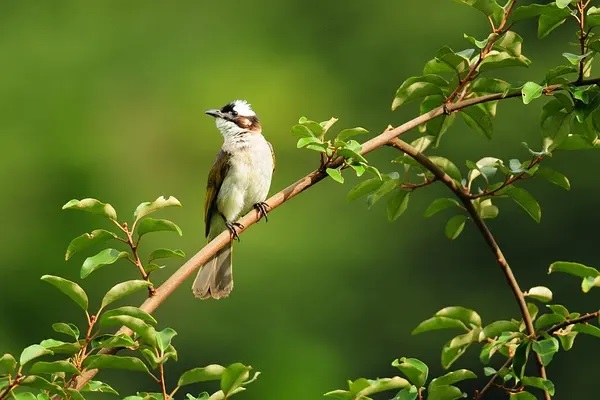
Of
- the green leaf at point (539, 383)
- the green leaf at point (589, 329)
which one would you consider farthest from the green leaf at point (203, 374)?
the green leaf at point (589, 329)

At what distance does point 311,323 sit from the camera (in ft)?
58.6

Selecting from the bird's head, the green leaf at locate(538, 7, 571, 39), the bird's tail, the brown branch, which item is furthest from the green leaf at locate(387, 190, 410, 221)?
the bird's head

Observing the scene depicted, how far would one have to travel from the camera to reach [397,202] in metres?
2.72

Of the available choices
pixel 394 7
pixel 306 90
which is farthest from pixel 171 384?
pixel 394 7

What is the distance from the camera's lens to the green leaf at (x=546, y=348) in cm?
220

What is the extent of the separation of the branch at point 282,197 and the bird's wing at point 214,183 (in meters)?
2.20

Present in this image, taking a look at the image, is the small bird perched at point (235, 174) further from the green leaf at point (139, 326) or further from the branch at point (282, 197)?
the green leaf at point (139, 326)

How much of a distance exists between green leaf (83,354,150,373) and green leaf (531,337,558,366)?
646mm

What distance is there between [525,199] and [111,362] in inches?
37.9

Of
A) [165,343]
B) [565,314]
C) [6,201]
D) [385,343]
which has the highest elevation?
[6,201]

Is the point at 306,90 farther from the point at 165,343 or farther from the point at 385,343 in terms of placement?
the point at 165,343

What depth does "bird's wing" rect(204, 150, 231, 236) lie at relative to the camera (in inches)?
186

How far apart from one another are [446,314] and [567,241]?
598 inches

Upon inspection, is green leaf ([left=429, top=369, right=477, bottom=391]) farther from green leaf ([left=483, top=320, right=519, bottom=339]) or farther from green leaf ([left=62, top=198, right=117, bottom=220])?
green leaf ([left=62, top=198, right=117, bottom=220])
